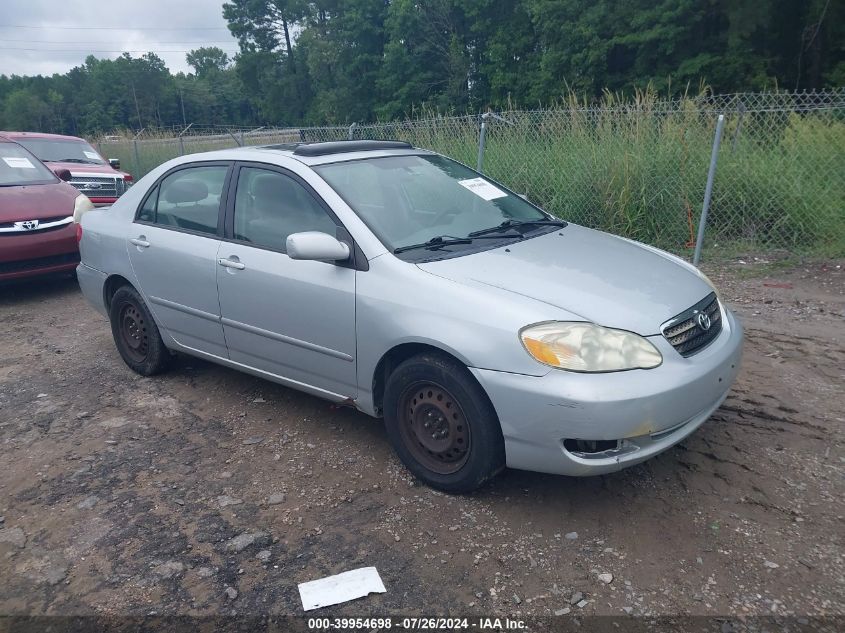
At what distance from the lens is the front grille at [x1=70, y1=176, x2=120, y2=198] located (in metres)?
10.8

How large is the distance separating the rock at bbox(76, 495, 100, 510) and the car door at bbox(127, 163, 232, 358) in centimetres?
118

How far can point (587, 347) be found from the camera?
9.32 feet

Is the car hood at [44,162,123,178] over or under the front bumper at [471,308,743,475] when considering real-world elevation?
over

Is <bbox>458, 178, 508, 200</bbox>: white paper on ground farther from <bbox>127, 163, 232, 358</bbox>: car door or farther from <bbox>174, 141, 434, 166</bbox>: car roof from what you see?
<bbox>127, 163, 232, 358</bbox>: car door

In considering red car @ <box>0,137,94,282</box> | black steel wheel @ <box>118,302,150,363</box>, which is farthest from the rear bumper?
black steel wheel @ <box>118,302,150,363</box>

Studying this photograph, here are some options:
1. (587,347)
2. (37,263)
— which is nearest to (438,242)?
(587,347)

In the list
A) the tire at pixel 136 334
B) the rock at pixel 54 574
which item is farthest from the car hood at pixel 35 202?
the rock at pixel 54 574

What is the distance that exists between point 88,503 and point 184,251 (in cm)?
166

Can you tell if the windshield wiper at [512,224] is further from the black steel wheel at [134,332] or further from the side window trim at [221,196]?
the black steel wheel at [134,332]

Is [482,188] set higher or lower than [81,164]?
higher

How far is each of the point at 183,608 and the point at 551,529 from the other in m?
1.59

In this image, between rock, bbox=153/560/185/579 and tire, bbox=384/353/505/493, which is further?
tire, bbox=384/353/505/493

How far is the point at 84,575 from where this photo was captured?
286 centimetres

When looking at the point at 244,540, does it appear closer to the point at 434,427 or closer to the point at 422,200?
the point at 434,427
